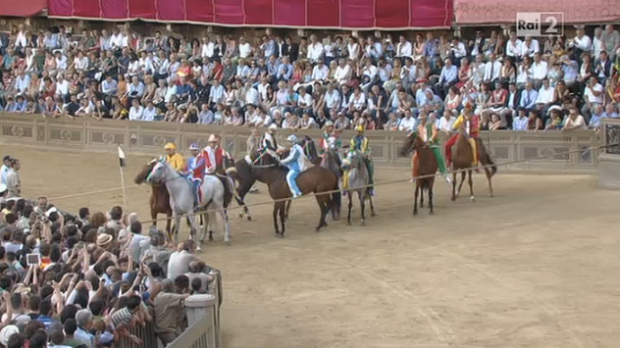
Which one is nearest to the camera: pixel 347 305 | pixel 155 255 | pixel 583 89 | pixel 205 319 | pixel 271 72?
pixel 205 319

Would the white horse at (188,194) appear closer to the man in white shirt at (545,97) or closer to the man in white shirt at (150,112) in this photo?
the man in white shirt at (545,97)

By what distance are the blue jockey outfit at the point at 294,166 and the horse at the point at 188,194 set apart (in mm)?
1324

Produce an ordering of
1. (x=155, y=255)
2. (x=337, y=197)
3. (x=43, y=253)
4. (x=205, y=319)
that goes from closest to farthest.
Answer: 1. (x=205, y=319)
2. (x=43, y=253)
3. (x=155, y=255)
4. (x=337, y=197)

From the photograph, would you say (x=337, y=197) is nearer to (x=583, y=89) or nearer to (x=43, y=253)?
(x=583, y=89)

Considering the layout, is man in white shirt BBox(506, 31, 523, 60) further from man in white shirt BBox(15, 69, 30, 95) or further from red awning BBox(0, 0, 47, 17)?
red awning BBox(0, 0, 47, 17)

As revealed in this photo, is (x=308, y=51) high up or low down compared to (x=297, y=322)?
up

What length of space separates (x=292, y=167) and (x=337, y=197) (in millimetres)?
1319

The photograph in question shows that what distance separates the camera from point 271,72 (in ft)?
115

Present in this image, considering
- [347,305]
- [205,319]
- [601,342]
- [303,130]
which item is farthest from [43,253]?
[303,130]

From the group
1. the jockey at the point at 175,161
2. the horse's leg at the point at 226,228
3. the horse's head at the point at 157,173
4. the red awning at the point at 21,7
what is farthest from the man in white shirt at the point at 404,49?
the red awning at the point at 21,7

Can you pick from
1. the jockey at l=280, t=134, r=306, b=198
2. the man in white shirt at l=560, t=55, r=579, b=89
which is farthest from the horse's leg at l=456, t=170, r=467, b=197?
the jockey at l=280, t=134, r=306, b=198

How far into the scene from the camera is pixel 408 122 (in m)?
31.1

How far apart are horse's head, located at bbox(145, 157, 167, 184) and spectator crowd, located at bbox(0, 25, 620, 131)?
793 cm

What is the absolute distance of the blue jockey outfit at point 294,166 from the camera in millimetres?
25406
